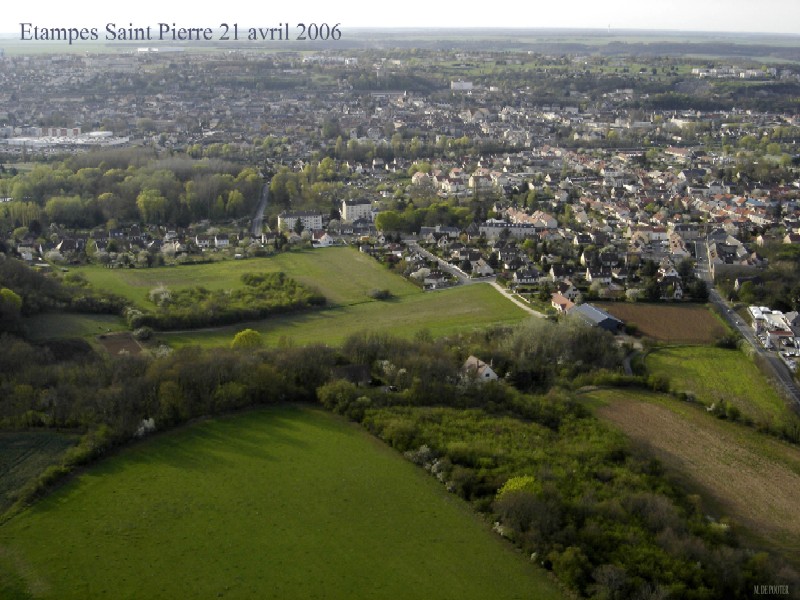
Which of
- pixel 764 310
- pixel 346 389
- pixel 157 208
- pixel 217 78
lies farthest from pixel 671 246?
pixel 217 78

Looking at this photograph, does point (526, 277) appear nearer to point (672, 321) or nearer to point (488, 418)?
point (672, 321)

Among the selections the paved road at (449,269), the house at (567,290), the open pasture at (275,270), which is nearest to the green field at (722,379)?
the house at (567,290)

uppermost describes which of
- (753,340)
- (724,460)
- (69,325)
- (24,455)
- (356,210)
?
(356,210)

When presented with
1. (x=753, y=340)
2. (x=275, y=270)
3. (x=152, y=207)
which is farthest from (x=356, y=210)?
(x=753, y=340)

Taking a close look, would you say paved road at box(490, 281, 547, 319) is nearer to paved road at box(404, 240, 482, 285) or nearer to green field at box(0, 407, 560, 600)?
paved road at box(404, 240, 482, 285)

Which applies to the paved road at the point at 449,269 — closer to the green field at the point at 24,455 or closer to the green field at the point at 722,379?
the green field at the point at 722,379
